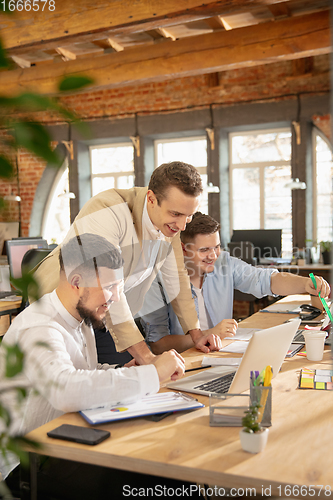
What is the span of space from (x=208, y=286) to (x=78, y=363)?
1373mm

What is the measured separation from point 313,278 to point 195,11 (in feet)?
7.41

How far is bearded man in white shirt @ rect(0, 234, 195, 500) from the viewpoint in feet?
→ 3.94

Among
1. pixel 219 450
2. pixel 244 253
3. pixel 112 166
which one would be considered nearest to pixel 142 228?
pixel 219 450

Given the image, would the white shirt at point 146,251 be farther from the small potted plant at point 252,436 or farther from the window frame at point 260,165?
the window frame at point 260,165

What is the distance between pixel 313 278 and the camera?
2.49 meters

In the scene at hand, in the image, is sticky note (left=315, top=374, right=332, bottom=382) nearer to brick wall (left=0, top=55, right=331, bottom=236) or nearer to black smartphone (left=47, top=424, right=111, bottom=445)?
black smartphone (left=47, top=424, right=111, bottom=445)

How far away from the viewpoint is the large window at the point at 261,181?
7145 mm

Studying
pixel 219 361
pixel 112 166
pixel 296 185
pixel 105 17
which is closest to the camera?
pixel 219 361

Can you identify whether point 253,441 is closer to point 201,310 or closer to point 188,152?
point 201,310

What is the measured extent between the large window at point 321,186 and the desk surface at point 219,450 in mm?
5846

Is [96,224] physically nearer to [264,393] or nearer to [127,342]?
[127,342]

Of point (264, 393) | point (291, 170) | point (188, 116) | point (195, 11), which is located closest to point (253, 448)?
point (264, 393)

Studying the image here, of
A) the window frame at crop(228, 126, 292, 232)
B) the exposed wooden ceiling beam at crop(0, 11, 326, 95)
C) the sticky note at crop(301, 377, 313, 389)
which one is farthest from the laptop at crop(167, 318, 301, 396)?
the window frame at crop(228, 126, 292, 232)

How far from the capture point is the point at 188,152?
312 inches
